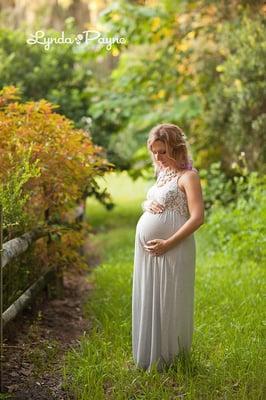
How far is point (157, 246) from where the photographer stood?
171 inches

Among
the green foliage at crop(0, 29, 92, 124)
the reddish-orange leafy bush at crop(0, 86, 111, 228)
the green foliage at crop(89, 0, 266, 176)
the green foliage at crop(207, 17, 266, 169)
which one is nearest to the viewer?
the reddish-orange leafy bush at crop(0, 86, 111, 228)

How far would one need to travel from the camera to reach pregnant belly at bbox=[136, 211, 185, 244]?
4.39m

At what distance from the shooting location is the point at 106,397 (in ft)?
13.6

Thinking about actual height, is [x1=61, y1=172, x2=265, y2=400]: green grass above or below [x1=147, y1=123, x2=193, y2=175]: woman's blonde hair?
below

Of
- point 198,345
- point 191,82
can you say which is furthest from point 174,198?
point 191,82

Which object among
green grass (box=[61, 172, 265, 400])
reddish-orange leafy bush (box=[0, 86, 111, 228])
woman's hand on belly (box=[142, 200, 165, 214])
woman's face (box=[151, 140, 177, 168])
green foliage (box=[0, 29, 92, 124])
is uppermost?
green foliage (box=[0, 29, 92, 124])

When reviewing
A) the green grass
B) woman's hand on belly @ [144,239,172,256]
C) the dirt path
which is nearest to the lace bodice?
woman's hand on belly @ [144,239,172,256]

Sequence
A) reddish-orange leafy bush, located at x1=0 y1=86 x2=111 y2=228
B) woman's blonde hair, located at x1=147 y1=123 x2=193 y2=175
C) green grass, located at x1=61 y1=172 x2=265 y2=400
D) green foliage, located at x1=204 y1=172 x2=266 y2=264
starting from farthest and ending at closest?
green foliage, located at x1=204 y1=172 x2=266 y2=264, reddish-orange leafy bush, located at x1=0 y1=86 x2=111 y2=228, woman's blonde hair, located at x1=147 y1=123 x2=193 y2=175, green grass, located at x1=61 y1=172 x2=265 y2=400

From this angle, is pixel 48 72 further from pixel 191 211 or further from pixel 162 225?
pixel 191 211

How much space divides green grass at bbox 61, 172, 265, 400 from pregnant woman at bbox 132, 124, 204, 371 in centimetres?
19

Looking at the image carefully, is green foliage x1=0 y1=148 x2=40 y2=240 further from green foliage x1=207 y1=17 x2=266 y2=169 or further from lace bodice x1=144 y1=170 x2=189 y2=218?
green foliage x1=207 y1=17 x2=266 y2=169

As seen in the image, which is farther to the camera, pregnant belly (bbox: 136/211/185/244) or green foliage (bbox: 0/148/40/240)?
Answer: green foliage (bbox: 0/148/40/240)

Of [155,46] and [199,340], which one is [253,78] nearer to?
[155,46]

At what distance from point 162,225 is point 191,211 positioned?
23 cm
